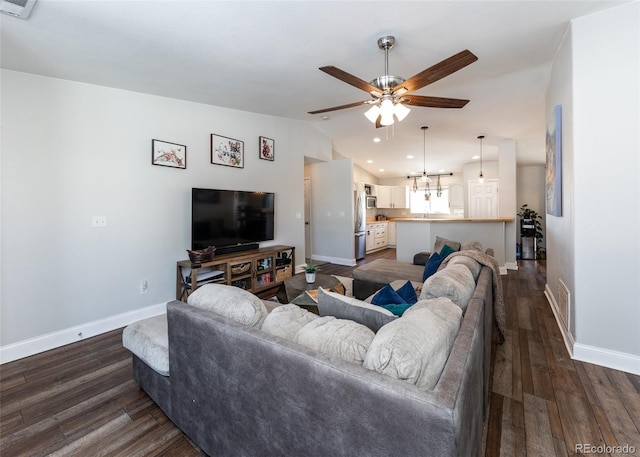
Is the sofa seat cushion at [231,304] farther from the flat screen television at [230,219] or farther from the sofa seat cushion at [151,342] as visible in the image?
the flat screen television at [230,219]

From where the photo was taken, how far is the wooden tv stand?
3322 mm

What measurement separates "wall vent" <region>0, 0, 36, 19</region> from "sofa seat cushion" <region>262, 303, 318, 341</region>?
2420 millimetres

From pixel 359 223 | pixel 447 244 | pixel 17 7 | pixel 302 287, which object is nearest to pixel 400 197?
pixel 359 223

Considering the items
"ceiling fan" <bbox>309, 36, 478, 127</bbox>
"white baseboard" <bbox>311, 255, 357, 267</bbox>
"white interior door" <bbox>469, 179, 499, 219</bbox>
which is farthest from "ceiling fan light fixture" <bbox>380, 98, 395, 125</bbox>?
"white interior door" <bbox>469, 179, 499, 219</bbox>

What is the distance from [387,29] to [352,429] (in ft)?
8.68

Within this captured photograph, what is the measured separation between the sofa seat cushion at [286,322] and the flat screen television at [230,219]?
2.54 meters

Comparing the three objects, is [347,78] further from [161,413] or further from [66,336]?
[66,336]

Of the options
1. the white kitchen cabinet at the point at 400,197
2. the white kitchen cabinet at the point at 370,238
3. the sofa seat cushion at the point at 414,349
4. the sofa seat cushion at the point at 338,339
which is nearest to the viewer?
the sofa seat cushion at the point at 414,349

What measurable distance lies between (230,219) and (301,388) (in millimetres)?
3198

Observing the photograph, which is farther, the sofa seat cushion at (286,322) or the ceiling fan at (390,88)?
the ceiling fan at (390,88)

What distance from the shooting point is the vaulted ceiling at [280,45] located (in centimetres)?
196

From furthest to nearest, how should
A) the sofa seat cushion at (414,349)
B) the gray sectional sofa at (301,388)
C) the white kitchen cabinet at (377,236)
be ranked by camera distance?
the white kitchen cabinet at (377,236)
the sofa seat cushion at (414,349)
the gray sectional sofa at (301,388)

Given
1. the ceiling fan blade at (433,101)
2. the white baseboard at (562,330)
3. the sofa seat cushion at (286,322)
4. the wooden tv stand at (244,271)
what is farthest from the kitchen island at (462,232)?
the sofa seat cushion at (286,322)

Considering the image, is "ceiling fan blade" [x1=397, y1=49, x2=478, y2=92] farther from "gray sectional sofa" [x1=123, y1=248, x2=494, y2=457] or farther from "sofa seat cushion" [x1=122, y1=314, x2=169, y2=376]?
"sofa seat cushion" [x1=122, y1=314, x2=169, y2=376]
